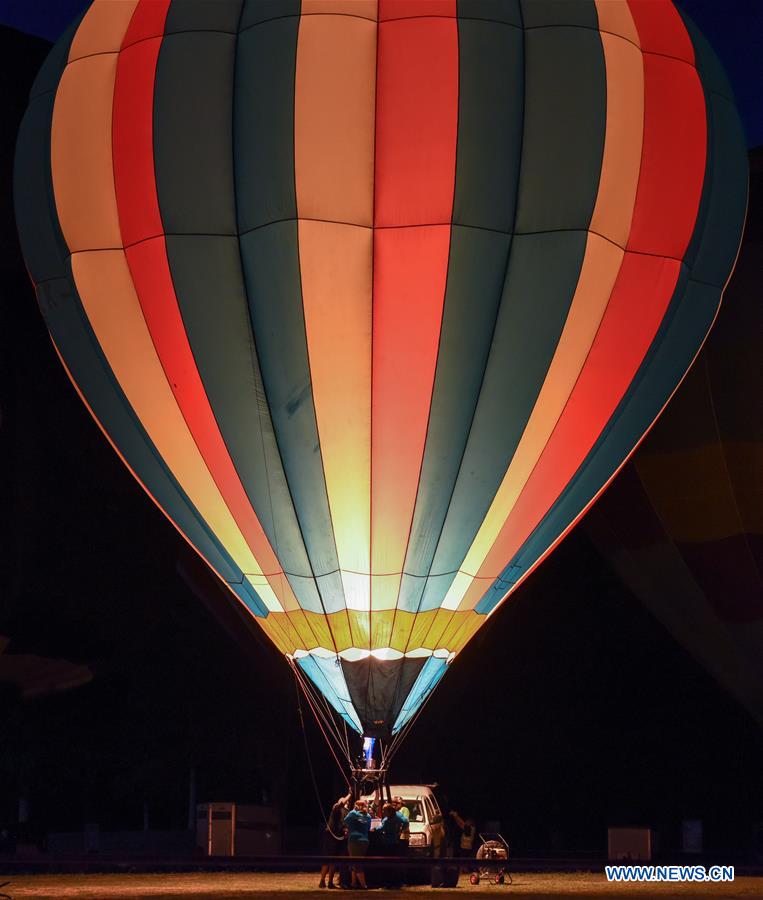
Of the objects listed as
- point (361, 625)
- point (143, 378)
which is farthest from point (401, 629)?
point (143, 378)

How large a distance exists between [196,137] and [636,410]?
11.6ft

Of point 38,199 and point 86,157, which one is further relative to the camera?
point 38,199

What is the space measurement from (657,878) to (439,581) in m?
4.01

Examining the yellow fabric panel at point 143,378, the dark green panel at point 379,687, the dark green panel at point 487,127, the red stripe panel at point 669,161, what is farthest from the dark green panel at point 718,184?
the yellow fabric panel at point 143,378

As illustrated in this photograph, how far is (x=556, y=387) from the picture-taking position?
416 inches

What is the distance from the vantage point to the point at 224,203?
1020 centimetres

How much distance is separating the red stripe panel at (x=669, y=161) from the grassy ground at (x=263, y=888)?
451cm

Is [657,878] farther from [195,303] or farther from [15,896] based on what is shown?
[195,303]

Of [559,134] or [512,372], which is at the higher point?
[559,134]

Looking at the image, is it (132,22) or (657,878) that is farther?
(657,878)

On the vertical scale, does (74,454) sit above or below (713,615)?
above

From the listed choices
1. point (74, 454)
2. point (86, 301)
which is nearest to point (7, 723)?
point (74, 454)

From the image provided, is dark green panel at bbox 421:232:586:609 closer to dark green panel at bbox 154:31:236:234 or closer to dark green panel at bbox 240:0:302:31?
dark green panel at bbox 154:31:236:234

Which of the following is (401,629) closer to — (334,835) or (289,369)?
(334,835)
